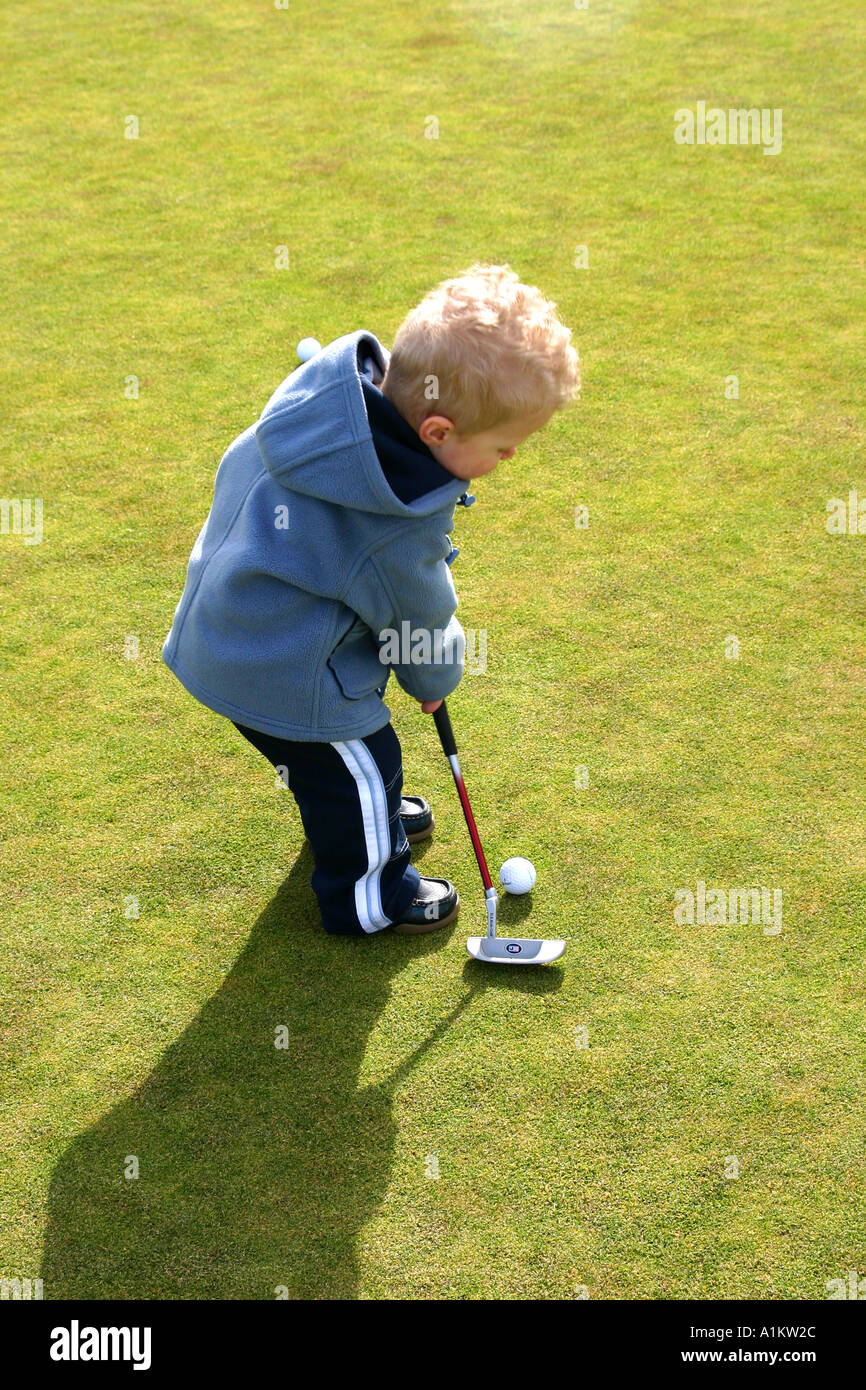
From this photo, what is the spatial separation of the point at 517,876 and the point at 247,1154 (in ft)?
3.46

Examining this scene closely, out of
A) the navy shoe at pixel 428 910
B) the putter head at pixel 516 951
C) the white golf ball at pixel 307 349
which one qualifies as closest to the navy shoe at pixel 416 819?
the navy shoe at pixel 428 910

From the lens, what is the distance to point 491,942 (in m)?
3.32

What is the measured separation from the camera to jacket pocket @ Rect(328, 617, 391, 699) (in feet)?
9.70

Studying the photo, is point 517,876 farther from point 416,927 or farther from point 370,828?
→ point 370,828

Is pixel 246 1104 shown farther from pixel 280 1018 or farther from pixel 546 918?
pixel 546 918

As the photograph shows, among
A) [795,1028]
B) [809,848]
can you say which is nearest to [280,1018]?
[795,1028]

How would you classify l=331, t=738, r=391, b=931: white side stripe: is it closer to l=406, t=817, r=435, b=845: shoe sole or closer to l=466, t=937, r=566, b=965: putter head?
l=466, t=937, r=566, b=965: putter head

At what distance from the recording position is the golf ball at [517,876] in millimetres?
3465

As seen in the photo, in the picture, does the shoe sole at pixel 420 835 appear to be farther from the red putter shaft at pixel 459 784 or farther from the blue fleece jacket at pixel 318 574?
the blue fleece jacket at pixel 318 574

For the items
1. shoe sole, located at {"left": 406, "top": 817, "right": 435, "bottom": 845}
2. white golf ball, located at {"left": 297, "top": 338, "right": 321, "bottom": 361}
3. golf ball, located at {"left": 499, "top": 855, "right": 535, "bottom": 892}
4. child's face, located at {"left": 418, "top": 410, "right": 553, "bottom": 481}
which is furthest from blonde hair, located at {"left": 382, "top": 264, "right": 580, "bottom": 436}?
shoe sole, located at {"left": 406, "top": 817, "right": 435, "bottom": 845}

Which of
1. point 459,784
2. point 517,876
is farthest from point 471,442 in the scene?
point 517,876

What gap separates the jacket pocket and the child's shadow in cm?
83

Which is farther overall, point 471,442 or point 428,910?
point 428,910
